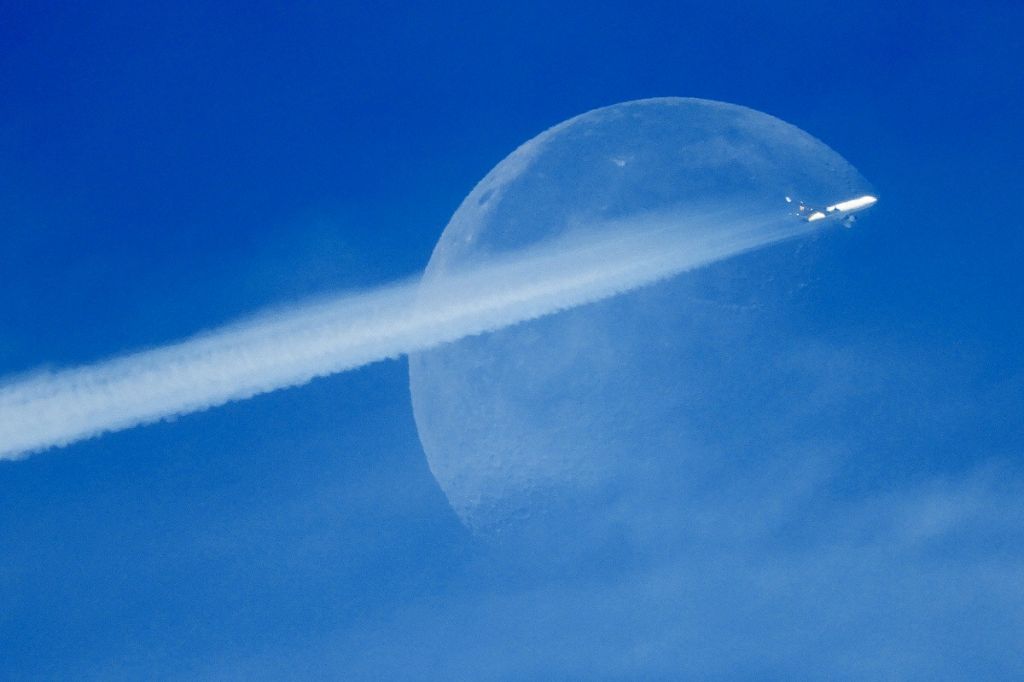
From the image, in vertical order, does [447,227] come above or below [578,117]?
below

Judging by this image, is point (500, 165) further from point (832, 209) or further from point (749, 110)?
point (832, 209)

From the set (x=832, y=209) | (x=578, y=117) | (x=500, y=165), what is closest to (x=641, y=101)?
(x=578, y=117)

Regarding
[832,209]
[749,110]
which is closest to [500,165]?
[749,110]

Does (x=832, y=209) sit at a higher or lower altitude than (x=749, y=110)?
lower

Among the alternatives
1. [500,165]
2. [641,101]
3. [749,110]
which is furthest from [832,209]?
[500,165]

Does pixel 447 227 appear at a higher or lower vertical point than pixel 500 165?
lower

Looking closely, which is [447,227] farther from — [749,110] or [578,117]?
[749,110]

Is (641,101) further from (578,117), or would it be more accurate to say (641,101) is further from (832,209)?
(832,209)
